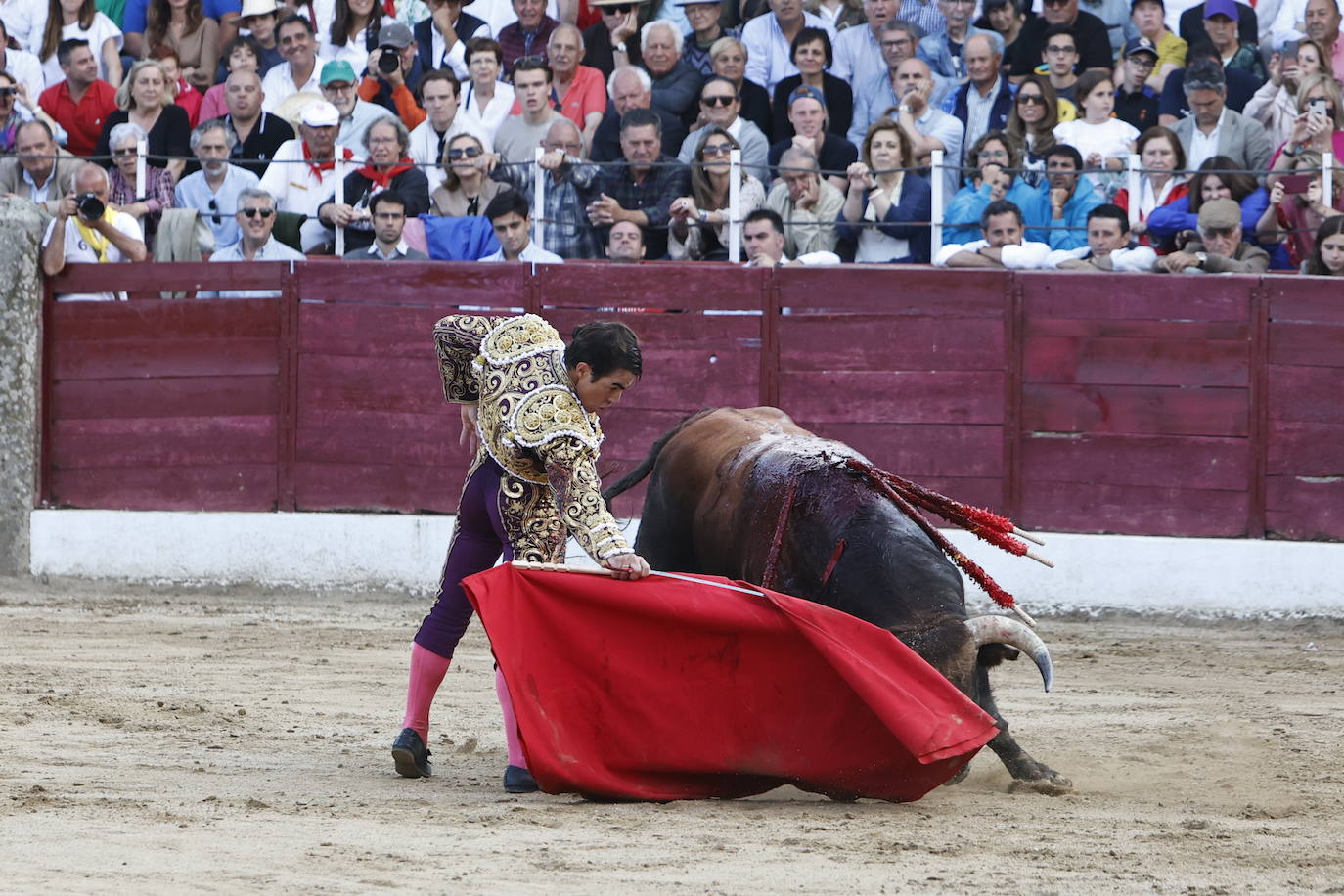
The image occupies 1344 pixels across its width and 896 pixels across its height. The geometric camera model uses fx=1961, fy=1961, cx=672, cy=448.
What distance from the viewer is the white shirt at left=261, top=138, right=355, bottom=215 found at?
8.27 m

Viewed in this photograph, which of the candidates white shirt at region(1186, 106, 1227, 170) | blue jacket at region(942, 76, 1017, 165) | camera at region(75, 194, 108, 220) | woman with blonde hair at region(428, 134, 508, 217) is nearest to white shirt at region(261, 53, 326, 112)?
woman with blonde hair at region(428, 134, 508, 217)

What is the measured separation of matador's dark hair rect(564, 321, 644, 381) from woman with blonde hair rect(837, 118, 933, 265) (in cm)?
373

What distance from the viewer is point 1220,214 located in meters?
7.27

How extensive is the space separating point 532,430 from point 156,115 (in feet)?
17.7

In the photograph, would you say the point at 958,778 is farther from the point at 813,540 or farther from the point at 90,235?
the point at 90,235

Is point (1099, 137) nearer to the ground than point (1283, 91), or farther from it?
nearer to the ground

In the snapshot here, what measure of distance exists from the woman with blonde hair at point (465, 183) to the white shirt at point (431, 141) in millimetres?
93

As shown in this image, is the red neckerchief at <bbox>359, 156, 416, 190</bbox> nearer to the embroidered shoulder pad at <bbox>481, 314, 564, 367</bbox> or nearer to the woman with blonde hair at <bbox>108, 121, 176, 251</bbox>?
the woman with blonde hair at <bbox>108, 121, 176, 251</bbox>

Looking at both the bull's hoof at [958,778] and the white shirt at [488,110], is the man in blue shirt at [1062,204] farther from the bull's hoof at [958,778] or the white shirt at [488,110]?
the bull's hoof at [958,778]

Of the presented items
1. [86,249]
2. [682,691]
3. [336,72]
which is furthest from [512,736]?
[336,72]

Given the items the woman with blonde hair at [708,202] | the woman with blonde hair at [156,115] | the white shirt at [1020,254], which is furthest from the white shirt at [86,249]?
the white shirt at [1020,254]

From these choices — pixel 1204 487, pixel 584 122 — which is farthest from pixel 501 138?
pixel 1204 487

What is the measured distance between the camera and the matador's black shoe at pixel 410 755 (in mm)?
4309

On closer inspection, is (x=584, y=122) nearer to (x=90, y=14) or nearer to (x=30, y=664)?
(x=90, y=14)
